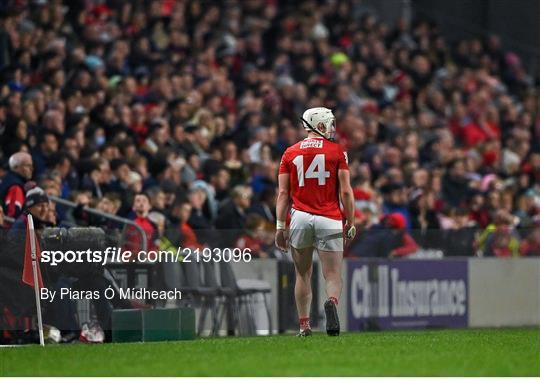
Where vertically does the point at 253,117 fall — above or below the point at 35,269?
above

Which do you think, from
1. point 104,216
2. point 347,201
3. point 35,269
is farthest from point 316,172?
point 104,216

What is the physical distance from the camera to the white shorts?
1491 centimetres

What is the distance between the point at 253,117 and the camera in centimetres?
2481

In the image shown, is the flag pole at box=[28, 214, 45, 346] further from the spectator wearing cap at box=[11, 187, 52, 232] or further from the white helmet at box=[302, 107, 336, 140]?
the white helmet at box=[302, 107, 336, 140]

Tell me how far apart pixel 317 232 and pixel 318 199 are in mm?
337

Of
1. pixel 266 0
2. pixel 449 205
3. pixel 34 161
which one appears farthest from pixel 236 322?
pixel 266 0

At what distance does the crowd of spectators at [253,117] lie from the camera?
1986cm

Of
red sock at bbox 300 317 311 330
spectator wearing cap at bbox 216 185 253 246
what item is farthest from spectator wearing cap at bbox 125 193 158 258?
red sock at bbox 300 317 311 330

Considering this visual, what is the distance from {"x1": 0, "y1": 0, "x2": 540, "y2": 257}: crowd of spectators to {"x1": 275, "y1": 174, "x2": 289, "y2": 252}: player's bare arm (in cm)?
316

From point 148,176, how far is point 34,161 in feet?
6.52

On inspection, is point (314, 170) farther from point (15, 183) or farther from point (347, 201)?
point (15, 183)

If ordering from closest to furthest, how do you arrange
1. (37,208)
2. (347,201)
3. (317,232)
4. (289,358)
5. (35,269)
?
(289,358) < (347,201) < (317,232) < (35,269) < (37,208)

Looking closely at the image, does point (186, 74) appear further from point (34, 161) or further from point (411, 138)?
point (34, 161)

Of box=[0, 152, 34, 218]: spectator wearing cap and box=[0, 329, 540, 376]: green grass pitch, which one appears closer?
box=[0, 329, 540, 376]: green grass pitch
